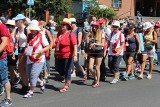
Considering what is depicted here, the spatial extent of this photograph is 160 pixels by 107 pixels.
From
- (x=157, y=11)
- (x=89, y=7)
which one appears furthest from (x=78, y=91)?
(x=157, y=11)

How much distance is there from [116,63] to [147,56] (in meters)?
1.47

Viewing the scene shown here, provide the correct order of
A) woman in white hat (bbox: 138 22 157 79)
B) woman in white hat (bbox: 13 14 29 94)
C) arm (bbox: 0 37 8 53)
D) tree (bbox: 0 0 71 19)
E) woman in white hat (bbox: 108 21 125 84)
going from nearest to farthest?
arm (bbox: 0 37 8 53)
woman in white hat (bbox: 13 14 29 94)
woman in white hat (bbox: 108 21 125 84)
woman in white hat (bbox: 138 22 157 79)
tree (bbox: 0 0 71 19)

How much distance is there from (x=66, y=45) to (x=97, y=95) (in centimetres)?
135

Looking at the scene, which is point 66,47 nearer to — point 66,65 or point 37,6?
point 66,65

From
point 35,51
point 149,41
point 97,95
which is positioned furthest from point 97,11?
point 35,51

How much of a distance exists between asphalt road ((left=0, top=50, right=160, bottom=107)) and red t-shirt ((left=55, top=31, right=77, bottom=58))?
907 mm

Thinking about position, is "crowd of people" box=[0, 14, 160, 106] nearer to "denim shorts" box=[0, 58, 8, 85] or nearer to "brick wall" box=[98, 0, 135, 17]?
"denim shorts" box=[0, 58, 8, 85]

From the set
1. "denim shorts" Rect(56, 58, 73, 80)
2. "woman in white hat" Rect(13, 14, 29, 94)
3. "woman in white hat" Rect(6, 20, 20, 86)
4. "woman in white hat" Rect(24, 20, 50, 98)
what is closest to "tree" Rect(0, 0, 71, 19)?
"woman in white hat" Rect(6, 20, 20, 86)

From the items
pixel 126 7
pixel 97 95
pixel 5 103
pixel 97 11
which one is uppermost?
pixel 126 7

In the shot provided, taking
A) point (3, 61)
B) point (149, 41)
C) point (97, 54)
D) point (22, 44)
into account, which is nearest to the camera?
point (3, 61)

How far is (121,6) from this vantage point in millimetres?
37188

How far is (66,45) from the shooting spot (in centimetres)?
809

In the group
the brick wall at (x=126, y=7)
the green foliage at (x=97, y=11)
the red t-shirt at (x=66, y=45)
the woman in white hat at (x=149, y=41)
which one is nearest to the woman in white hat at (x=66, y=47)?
the red t-shirt at (x=66, y=45)

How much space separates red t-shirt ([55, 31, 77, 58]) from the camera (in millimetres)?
8055
